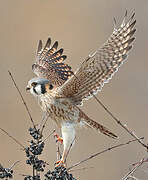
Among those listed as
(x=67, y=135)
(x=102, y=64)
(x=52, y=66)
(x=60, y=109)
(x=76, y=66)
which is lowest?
(x=67, y=135)

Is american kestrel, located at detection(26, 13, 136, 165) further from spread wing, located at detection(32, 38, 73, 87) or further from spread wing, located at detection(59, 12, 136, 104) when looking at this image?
spread wing, located at detection(32, 38, 73, 87)

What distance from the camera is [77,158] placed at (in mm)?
5840

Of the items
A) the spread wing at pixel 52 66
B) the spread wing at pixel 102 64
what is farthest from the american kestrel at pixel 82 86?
the spread wing at pixel 52 66

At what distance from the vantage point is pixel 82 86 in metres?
3.64

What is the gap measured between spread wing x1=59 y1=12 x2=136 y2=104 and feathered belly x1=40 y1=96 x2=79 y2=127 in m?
0.09

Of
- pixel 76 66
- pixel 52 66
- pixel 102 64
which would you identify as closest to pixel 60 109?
pixel 102 64

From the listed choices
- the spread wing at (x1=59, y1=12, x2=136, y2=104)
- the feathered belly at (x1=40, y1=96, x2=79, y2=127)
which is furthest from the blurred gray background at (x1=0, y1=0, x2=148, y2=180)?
the spread wing at (x1=59, y1=12, x2=136, y2=104)

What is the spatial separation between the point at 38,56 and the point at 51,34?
240cm

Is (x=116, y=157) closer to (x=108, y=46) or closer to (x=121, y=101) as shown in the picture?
(x=121, y=101)

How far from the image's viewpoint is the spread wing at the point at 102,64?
3.52 meters

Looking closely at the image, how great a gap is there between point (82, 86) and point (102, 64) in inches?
8.2

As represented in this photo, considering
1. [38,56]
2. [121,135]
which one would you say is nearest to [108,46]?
[38,56]

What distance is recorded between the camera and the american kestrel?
353cm

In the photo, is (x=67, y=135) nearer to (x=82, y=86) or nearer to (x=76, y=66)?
(x=82, y=86)
